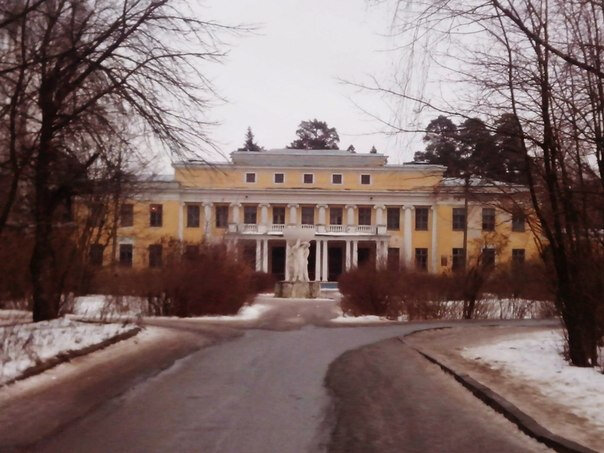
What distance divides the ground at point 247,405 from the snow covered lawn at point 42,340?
344 mm

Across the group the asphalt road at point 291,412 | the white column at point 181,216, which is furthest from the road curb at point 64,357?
the white column at point 181,216

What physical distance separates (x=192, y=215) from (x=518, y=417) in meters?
74.5

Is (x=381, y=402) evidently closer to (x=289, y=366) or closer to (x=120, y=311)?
(x=289, y=366)

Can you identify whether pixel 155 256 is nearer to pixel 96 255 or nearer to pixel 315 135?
pixel 96 255

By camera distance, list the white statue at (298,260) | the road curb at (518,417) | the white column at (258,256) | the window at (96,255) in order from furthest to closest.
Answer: the white column at (258,256) → the white statue at (298,260) → the window at (96,255) → the road curb at (518,417)

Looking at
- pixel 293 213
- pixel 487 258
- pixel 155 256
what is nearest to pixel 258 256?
pixel 293 213

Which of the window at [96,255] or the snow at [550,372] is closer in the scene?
the snow at [550,372]

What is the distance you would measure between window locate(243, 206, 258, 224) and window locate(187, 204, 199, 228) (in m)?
4.95

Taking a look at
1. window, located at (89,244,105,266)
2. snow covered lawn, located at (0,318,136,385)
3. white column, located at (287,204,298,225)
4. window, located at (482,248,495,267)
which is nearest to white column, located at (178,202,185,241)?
white column, located at (287,204,298,225)

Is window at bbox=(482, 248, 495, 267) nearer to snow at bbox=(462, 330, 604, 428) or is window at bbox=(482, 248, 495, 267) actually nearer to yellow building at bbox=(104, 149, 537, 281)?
snow at bbox=(462, 330, 604, 428)

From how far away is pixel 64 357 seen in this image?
514 inches

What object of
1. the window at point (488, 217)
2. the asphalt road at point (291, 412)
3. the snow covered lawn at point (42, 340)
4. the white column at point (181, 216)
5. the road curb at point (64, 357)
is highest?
the white column at point (181, 216)

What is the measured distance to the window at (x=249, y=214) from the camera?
8244 cm

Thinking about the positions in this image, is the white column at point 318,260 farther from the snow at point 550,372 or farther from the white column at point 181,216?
the snow at point 550,372
